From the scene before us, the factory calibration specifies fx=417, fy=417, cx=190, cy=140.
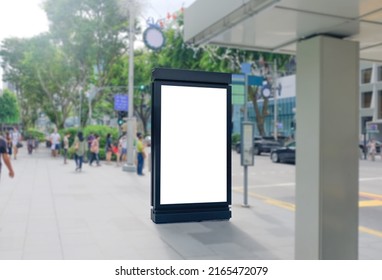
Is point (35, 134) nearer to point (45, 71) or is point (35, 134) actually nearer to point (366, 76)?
point (45, 71)

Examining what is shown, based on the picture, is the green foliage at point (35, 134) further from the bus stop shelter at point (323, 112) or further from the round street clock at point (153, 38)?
the bus stop shelter at point (323, 112)

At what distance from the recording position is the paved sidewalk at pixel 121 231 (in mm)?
5508

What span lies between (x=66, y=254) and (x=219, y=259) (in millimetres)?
1971

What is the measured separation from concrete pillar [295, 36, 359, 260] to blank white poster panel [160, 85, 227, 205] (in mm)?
923

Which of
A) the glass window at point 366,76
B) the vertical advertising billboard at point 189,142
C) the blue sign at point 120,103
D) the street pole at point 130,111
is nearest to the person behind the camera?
the vertical advertising billboard at point 189,142

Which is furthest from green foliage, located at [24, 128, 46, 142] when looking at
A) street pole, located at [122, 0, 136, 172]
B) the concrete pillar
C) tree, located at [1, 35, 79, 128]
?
the concrete pillar

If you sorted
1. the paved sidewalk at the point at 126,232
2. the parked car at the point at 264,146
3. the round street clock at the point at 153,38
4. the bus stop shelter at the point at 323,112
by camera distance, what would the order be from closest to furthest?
the bus stop shelter at the point at 323,112 < the paved sidewalk at the point at 126,232 < the round street clock at the point at 153,38 < the parked car at the point at 264,146

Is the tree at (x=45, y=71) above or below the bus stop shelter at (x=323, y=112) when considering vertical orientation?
above

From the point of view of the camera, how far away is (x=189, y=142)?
461 centimetres

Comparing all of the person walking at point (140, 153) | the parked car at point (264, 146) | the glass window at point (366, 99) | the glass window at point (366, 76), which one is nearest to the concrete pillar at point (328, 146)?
the person walking at point (140, 153)

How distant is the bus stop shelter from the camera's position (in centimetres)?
403

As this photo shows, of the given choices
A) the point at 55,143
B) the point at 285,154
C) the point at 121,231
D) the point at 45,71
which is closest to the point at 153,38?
the point at 285,154

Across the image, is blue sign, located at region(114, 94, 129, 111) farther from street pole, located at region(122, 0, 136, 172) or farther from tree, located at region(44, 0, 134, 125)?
tree, located at region(44, 0, 134, 125)

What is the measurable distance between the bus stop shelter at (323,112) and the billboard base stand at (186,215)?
1.06 m
